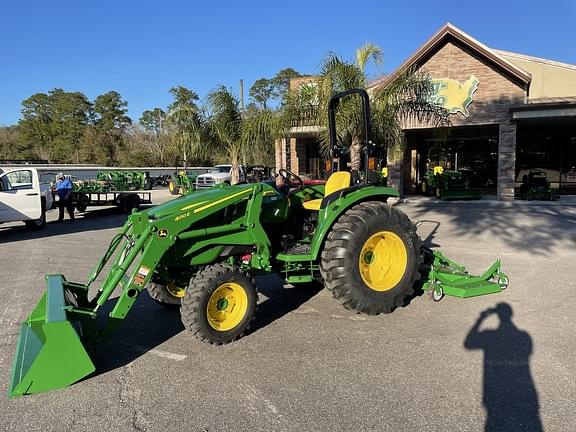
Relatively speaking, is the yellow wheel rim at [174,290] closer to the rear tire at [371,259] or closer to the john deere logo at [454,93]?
the rear tire at [371,259]

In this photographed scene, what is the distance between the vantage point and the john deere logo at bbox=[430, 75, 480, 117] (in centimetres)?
1812

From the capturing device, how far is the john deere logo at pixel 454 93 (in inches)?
714

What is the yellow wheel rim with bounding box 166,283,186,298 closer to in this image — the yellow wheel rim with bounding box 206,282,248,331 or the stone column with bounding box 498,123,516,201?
the yellow wheel rim with bounding box 206,282,248,331

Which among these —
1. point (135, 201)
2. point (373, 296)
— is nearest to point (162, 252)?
point (373, 296)

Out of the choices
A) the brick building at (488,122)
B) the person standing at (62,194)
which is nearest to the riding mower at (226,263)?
the brick building at (488,122)

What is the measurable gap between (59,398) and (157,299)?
1807 mm

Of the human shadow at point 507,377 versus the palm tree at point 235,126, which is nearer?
the human shadow at point 507,377

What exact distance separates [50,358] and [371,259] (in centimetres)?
332

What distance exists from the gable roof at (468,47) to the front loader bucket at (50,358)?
15525 millimetres

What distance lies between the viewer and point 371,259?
5168 mm

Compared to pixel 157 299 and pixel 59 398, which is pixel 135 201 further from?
pixel 59 398

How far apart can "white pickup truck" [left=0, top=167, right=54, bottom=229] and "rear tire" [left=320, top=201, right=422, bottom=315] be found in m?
10.4

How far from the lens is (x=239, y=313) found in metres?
4.35

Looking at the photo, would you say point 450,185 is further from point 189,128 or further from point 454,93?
point 189,128
